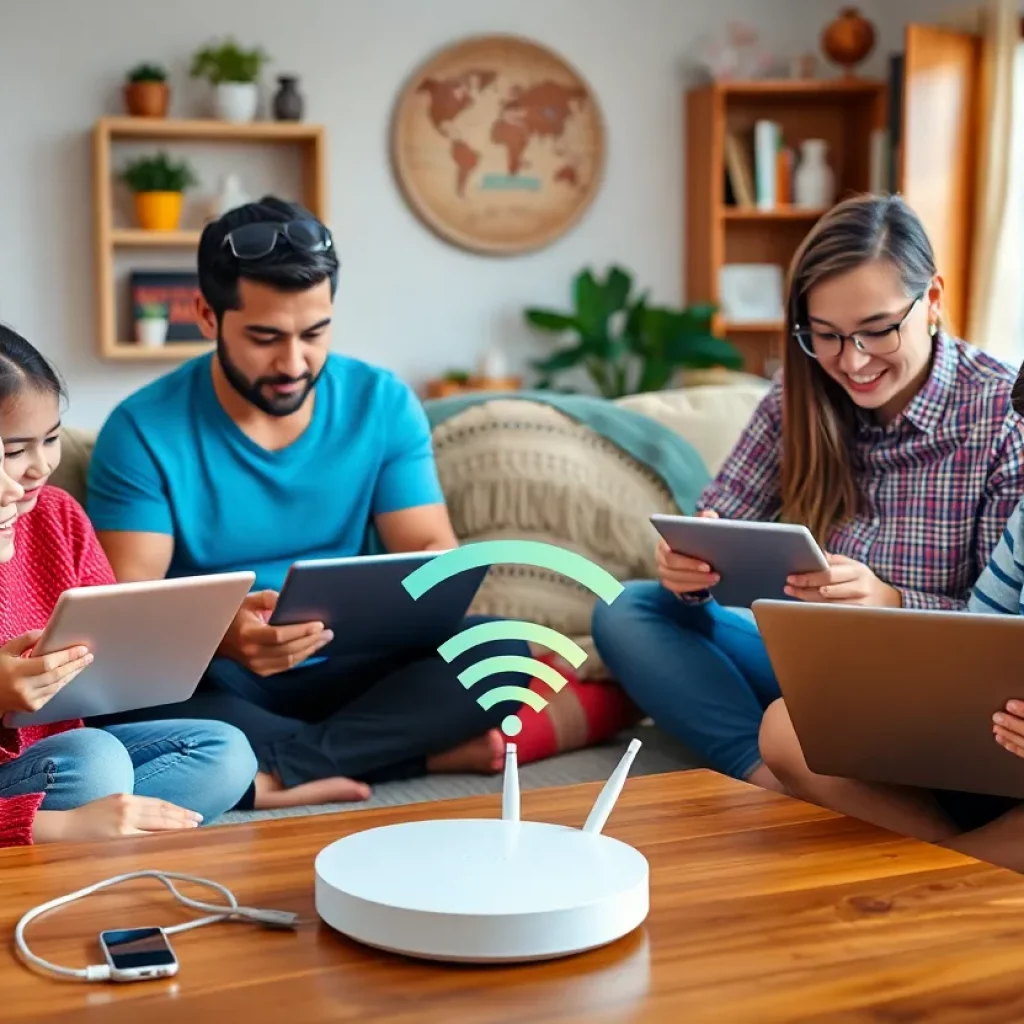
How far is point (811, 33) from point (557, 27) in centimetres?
94

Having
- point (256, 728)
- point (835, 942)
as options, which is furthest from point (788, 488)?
point (835, 942)

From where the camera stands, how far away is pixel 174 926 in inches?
43.1

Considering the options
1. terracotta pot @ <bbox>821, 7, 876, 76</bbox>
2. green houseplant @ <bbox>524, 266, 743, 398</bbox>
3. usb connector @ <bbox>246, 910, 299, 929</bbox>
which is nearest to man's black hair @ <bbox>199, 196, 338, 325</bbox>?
usb connector @ <bbox>246, 910, 299, 929</bbox>

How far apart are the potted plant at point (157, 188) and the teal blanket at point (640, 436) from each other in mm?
2191

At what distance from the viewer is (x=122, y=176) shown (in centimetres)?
466

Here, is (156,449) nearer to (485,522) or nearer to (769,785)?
(485,522)

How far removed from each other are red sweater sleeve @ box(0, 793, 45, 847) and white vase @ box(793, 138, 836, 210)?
13.3 ft

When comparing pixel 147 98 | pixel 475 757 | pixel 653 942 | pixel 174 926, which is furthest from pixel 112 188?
pixel 653 942

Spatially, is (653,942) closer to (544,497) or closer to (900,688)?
(900,688)

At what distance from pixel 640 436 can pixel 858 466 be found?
539 mm

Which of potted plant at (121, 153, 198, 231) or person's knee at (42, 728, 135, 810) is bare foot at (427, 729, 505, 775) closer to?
person's knee at (42, 728, 135, 810)

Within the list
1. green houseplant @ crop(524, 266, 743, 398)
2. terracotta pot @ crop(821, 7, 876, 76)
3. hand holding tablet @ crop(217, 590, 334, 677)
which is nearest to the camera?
hand holding tablet @ crop(217, 590, 334, 677)

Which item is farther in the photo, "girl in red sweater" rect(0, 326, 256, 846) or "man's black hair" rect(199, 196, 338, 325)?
"man's black hair" rect(199, 196, 338, 325)

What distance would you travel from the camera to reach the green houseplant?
16.0 ft
